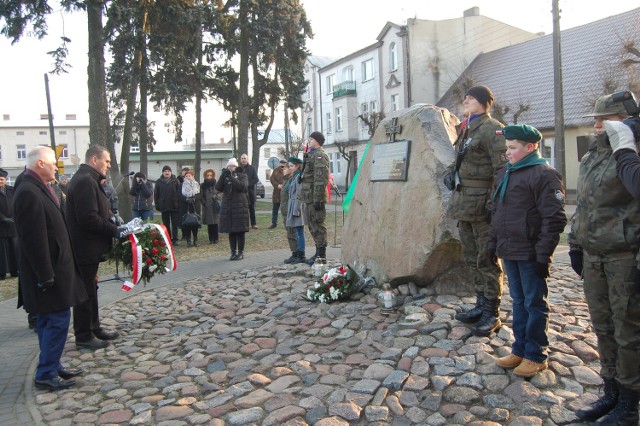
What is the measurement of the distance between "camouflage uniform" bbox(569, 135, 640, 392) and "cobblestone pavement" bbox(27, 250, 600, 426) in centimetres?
50

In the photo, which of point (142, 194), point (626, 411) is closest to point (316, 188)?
point (626, 411)

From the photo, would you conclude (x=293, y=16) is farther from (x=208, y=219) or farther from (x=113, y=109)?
(x=208, y=219)

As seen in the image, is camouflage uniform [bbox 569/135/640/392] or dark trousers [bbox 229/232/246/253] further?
dark trousers [bbox 229/232/246/253]

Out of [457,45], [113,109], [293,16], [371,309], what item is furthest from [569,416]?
[457,45]

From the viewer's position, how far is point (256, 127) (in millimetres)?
25938

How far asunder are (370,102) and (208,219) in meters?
29.1

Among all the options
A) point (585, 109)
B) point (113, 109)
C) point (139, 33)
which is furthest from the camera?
point (113, 109)

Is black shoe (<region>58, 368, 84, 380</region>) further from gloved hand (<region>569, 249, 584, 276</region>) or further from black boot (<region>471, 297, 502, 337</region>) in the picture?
gloved hand (<region>569, 249, 584, 276</region>)

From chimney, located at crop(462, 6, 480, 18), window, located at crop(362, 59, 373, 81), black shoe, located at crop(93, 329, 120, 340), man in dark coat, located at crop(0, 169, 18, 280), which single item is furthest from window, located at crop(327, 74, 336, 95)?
black shoe, located at crop(93, 329, 120, 340)

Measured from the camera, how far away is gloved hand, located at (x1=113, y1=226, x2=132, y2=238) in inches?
219

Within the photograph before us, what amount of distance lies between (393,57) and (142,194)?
2731 cm

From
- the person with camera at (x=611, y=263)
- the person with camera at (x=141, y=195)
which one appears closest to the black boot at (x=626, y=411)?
the person with camera at (x=611, y=263)

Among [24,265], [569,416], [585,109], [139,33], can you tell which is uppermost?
[139,33]

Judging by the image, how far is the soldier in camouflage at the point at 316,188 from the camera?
8.10m
